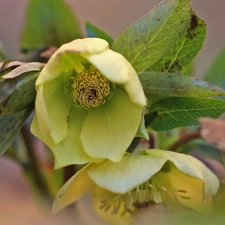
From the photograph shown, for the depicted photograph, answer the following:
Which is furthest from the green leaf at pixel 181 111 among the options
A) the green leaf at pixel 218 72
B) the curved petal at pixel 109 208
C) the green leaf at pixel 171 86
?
the green leaf at pixel 218 72

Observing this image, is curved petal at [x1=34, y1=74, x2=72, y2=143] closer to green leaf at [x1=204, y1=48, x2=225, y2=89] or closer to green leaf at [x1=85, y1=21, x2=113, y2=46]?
green leaf at [x1=85, y1=21, x2=113, y2=46]

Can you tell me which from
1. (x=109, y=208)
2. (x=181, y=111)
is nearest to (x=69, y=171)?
(x=109, y=208)

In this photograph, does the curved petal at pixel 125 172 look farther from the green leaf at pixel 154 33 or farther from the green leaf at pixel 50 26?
the green leaf at pixel 50 26

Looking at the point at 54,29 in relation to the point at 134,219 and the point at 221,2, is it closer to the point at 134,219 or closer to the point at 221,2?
the point at 134,219

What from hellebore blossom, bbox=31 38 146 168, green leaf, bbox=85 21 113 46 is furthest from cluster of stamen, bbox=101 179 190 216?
green leaf, bbox=85 21 113 46

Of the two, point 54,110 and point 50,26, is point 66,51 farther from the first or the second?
point 50,26

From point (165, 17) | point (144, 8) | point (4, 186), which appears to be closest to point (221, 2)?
point (144, 8)
